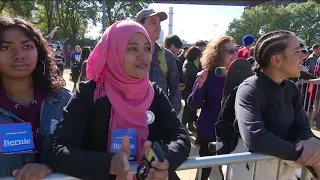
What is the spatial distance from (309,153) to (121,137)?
109 centimetres

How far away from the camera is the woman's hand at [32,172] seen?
4.67ft

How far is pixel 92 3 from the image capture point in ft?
140

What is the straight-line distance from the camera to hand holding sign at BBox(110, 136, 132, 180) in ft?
4.25

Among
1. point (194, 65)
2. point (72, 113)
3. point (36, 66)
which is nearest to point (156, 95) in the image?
point (72, 113)

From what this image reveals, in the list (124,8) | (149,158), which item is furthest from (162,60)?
(124,8)

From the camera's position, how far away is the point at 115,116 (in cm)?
164

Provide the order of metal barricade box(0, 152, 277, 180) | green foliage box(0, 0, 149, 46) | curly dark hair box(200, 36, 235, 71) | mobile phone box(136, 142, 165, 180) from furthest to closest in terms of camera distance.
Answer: green foliage box(0, 0, 149, 46) → curly dark hair box(200, 36, 235, 71) → metal barricade box(0, 152, 277, 180) → mobile phone box(136, 142, 165, 180)

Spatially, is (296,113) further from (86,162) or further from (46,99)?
(46,99)

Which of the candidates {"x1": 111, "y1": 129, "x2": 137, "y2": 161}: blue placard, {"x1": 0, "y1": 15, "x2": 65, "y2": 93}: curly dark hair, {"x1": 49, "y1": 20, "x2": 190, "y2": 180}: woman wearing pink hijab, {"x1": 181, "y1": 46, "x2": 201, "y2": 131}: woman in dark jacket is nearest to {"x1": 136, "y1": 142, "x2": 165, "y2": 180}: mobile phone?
{"x1": 49, "y1": 20, "x2": 190, "y2": 180}: woman wearing pink hijab

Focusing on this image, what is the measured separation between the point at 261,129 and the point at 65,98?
123 centimetres

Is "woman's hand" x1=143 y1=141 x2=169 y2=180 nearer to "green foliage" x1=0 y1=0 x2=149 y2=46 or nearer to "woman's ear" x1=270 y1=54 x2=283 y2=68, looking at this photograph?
"woman's ear" x1=270 y1=54 x2=283 y2=68

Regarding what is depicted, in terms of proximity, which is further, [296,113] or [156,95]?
[296,113]

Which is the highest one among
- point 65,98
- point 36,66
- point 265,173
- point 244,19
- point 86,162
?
point 244,19

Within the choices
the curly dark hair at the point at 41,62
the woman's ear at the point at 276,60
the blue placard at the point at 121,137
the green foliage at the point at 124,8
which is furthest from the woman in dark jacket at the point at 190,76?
the green foliage at the point at 124,8
